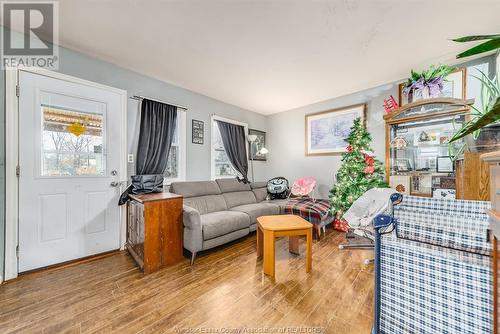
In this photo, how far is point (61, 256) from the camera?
2.21 m

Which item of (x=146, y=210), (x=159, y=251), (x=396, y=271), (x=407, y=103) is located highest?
(x=407, y=103)

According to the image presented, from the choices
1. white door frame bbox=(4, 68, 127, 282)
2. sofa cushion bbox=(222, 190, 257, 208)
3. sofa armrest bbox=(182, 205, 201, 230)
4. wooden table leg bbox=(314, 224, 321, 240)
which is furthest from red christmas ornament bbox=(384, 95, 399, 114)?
white door frame bbox=(4, 68, 127, 282)

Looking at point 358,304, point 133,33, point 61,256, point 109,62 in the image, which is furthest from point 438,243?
point 109,62

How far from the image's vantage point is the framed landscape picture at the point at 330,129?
3.59 meters

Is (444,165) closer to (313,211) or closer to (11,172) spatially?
(313,211)

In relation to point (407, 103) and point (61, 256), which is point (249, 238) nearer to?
point (61, 256)

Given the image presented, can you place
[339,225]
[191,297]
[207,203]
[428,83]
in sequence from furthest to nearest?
[339,225]
[207,203]
[428,83]
[191,297]

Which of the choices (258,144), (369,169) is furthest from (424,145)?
(258,144)

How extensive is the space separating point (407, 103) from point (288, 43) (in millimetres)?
1855

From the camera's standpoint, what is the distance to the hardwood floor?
1425mm

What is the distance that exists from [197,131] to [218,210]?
1.44 m

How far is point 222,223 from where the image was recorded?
253 centimetres

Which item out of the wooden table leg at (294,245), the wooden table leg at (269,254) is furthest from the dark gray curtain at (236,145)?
the wooden table leg at (269,254)

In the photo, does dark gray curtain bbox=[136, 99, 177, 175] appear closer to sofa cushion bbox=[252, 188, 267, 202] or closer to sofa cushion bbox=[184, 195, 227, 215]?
sofa cushion bbox=[184, 195, 227, 215]
